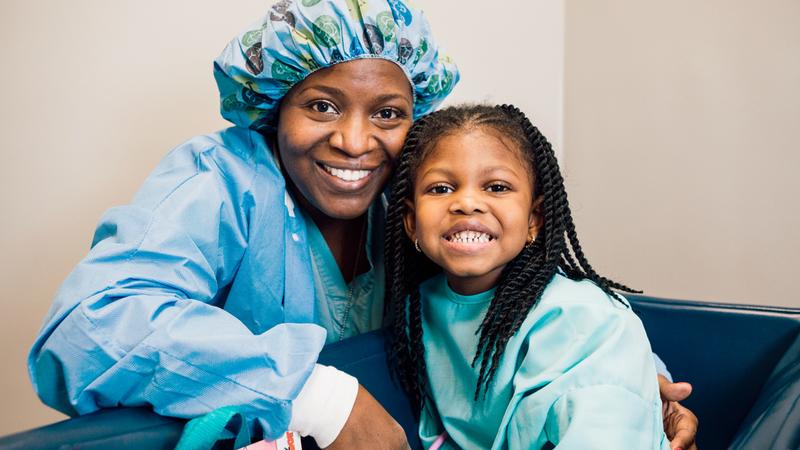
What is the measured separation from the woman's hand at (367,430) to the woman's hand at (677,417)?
417mm

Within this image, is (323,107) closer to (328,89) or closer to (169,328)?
(328,89)

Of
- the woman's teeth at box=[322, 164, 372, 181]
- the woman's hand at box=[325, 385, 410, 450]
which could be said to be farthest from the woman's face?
the woman's hand at box=[325, 385, 410, 450]

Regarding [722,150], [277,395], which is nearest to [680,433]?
[277,395]

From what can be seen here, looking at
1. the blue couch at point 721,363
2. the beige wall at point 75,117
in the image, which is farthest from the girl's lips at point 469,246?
the beige wall at point 75,117

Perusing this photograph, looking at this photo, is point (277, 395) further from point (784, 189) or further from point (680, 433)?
point (784, 189)

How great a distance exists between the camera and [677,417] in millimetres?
1001

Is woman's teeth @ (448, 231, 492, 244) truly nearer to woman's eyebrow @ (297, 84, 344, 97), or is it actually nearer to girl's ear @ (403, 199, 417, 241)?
girl's ear @ (403, 199, 417, 241)

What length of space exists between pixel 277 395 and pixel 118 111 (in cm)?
77

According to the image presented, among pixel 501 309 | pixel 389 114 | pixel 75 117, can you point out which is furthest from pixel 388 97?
pixel 75 117

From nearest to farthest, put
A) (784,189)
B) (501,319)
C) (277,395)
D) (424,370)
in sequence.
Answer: (277,395)
(501,319)
(424,370)
(784,189)

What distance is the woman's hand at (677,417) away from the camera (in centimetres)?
95

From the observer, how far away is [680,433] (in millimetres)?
959

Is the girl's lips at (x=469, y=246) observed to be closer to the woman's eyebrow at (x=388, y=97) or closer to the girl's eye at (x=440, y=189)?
the girl's eye at (x=440, y=189)

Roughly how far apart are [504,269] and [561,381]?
232 mm
